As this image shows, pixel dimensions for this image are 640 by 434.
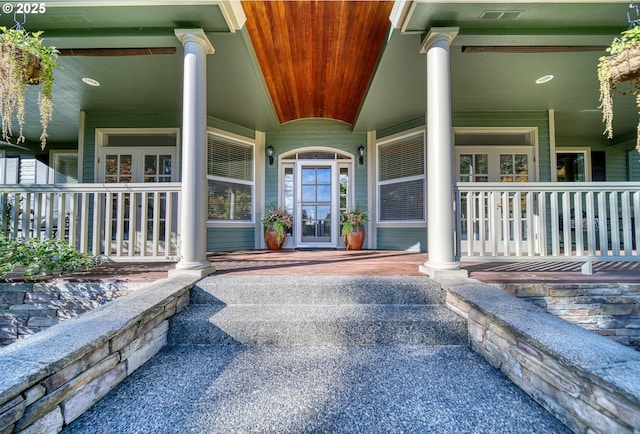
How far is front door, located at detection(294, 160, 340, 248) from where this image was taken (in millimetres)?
5816

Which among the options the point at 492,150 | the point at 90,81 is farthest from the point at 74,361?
the point at 492,150

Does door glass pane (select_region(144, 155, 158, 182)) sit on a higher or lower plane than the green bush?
higher

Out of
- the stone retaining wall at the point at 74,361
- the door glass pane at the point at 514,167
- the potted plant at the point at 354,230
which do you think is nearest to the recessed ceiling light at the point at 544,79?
the door glass pane at the point at 514,167

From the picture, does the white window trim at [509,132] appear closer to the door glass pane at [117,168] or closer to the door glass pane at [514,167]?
the door glass pane at [514,167]

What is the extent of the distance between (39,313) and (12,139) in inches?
249

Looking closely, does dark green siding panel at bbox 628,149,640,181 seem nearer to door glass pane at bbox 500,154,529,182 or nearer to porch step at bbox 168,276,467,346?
door glass pane at bbox 500,154,529,182

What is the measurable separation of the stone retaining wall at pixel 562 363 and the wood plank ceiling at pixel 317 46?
278 cm

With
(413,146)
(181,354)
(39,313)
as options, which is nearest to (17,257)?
(39,313)

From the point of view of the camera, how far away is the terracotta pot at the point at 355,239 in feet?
17.5

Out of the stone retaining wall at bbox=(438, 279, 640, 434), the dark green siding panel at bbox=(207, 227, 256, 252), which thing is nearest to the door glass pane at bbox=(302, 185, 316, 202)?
the dark green siding panel at bbox=(207, 227, 256, 252)

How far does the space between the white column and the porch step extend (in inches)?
13.9

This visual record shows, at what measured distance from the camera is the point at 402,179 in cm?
529

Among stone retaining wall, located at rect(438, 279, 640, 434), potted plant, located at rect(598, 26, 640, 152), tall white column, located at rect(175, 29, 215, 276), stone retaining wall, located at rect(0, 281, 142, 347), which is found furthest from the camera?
tall white column, located at rect(175, 29, 215, 276)

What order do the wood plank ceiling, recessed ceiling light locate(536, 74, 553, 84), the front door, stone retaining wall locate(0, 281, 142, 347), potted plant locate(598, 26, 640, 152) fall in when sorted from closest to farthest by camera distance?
potted plant locate(598, 26, 640, 152) → stone retaining wall locate(0, 281, 142, 347) → the wood plank ceiling → recessed ceiling light locate(536, 74, 553, 84) → the front door
